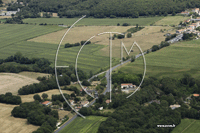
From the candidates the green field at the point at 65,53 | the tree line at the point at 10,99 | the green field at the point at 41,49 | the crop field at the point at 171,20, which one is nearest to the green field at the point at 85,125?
the tree line at the point at 10,99

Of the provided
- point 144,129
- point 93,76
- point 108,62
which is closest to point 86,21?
point 108,62

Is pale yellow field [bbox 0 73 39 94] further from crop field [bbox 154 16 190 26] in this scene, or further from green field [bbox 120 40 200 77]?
crop field [bbox 154 16 190 26]

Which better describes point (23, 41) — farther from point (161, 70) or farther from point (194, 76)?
point (194, 76)

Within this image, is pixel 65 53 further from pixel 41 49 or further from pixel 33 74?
pixel 33 74

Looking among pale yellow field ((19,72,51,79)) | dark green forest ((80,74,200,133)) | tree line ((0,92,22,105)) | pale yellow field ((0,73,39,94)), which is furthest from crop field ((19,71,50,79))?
dark green forest ((80,74,200,133))

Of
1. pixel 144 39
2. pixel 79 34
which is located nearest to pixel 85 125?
pixel 144 39
